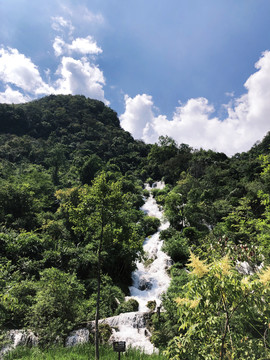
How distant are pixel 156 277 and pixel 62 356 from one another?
1468cm

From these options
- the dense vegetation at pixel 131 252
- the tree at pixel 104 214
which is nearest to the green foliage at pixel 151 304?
the dense vegetation at pixel 131 252

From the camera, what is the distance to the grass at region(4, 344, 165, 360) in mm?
7035

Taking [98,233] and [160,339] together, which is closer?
[98,233]

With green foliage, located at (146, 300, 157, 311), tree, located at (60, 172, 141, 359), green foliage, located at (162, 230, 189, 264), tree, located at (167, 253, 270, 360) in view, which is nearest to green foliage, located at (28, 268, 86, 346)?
tree, located at (60, 172, 141, 359)

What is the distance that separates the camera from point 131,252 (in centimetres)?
1869

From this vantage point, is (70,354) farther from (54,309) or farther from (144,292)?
(144,292)

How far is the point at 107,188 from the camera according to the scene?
8227mm

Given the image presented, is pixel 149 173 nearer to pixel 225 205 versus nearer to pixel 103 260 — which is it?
pixel 225 205

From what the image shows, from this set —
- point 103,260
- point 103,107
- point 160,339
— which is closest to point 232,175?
point 103,260

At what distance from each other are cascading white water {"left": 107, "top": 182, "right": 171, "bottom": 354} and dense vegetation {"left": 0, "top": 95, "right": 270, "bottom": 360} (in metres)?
0.96

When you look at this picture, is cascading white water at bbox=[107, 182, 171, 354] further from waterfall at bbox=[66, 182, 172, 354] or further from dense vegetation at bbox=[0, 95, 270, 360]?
dense vegetation at bbox=[0, 95, 270, 360]

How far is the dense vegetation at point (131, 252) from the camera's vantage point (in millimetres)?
3426

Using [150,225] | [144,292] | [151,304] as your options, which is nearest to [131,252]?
[144,292]

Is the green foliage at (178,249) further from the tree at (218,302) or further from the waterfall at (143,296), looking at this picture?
the tree at (218,302)
